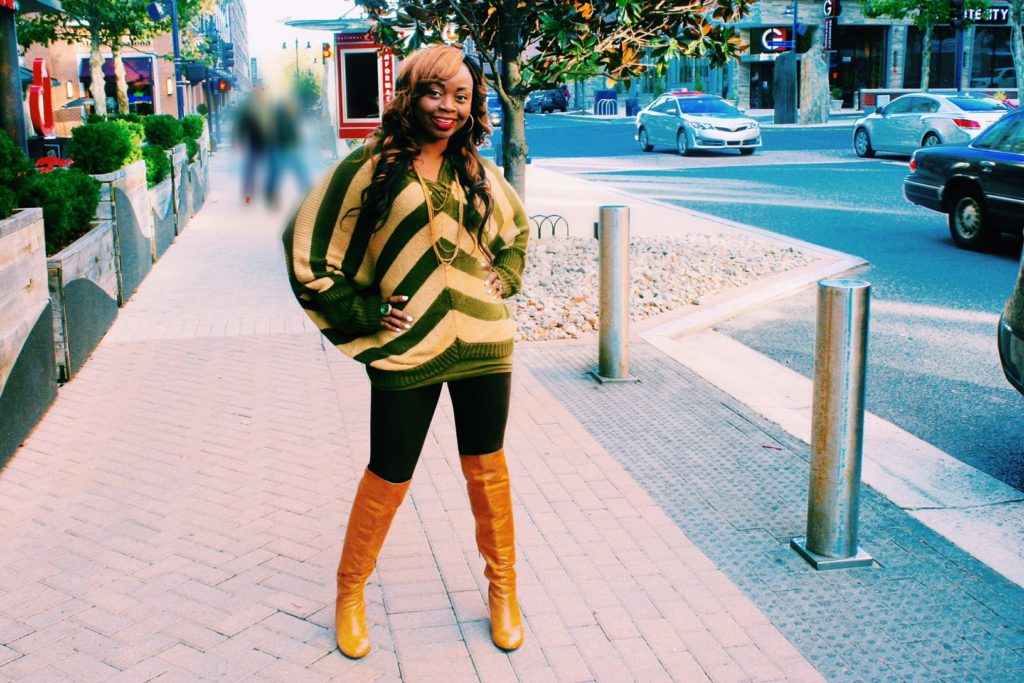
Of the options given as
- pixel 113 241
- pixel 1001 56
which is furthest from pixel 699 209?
pixel 1001 56

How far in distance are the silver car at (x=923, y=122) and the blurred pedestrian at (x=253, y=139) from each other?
20.1 meters

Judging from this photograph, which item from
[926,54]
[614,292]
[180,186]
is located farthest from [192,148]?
[926,54]

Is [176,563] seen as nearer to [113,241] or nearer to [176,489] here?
[176,489]

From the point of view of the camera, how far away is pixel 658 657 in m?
3.34

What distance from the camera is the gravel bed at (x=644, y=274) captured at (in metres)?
8.13

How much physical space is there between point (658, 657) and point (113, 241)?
6.59 m

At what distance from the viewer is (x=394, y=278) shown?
124 inches

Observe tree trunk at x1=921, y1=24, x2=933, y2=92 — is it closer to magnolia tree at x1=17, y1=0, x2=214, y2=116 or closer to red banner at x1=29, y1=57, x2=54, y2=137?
magnolia tree at x1=17, y1=0, x2=214, y2=116

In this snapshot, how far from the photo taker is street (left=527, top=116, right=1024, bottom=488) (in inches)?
238

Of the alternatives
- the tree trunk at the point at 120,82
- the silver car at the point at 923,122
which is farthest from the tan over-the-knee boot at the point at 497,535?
the tree trunk at the point at 120,82

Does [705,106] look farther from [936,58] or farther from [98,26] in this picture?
[936,58]

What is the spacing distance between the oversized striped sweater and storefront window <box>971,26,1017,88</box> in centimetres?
5694

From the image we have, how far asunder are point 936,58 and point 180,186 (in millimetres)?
48703

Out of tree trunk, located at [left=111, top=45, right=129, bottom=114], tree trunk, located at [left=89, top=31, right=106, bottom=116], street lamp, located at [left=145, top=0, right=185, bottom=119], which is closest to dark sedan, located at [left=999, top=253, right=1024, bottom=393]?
tree trunk, located at [left=89, top=31, right=106, bottom=116]
